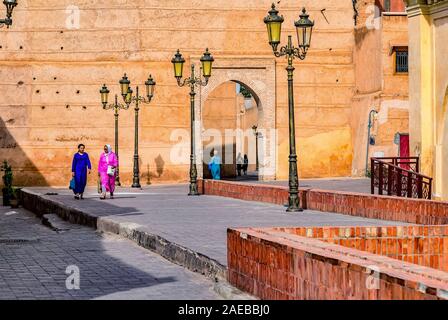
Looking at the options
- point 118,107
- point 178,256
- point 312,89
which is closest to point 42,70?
point 118,107

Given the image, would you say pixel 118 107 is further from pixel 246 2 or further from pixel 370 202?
pixel 370 202

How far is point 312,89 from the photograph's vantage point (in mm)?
37562

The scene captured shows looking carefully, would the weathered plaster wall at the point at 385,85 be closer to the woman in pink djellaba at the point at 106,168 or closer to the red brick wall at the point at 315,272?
the woman in pink djellaba at the point at 106,168

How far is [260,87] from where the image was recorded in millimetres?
37562

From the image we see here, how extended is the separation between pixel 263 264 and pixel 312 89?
30.0m

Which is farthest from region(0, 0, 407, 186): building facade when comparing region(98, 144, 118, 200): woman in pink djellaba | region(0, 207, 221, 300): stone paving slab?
Answer: region(0, 207, 221, 300): stone paving slab

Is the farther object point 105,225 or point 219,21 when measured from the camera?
point 219,21

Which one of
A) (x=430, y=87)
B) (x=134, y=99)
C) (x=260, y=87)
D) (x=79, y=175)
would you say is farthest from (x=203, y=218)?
(x=260, y=87)

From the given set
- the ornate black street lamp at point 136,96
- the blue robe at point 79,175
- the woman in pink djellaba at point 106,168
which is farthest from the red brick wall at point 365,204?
the ornate black street lamp at point 136,96

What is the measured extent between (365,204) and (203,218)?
240cm

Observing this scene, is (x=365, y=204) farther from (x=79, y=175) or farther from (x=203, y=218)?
(x=79, y=175)
